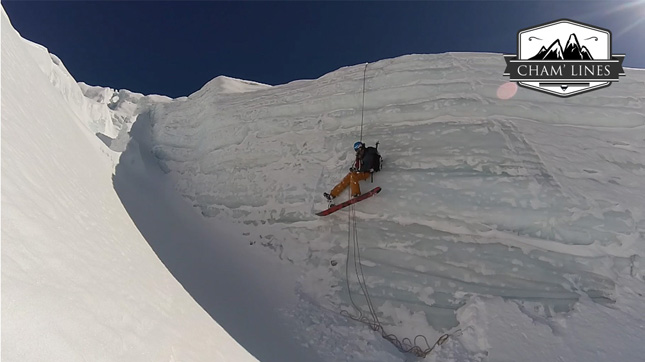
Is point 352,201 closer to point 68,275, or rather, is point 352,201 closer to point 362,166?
point 362,166

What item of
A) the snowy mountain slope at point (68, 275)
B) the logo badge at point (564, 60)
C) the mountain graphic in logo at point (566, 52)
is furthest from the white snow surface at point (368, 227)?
the mountain graphic in logo at point (566, 52)

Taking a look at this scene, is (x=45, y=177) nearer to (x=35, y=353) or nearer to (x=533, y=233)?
(x=35, y=353)

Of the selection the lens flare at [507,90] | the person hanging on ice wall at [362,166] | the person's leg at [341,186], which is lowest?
the person's leg at [341,186]

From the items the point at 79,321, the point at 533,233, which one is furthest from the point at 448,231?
the point at 79,321

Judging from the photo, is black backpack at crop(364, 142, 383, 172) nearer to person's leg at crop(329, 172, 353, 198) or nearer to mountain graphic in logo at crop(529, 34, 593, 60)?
person's leg at crop(329, 172, 353, 198)

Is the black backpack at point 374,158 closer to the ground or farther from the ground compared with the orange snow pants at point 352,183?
farther from the ground

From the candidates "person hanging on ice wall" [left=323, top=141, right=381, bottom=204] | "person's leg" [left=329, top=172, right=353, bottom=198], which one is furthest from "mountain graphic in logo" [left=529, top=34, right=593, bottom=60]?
"person's leg" [left=329, top=172, right=353, bottom=198]

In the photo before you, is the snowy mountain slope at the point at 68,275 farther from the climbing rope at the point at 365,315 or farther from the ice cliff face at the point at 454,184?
the ice cliff face at the point at 454,184
